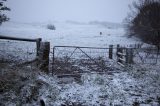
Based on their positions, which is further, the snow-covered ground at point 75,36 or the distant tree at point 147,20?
the snow-covered ground at point 75,36

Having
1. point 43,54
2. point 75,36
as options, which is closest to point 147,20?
point 75,36

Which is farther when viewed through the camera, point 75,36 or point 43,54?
point 75,36

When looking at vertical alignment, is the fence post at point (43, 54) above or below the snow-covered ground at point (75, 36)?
below

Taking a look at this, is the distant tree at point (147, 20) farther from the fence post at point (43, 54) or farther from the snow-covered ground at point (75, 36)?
the fence post at point (43, 54)

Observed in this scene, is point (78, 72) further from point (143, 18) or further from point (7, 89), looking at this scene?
point (143, 18)

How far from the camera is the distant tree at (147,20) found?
2494 cm

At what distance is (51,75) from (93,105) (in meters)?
3.66

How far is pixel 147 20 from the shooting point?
26.4m

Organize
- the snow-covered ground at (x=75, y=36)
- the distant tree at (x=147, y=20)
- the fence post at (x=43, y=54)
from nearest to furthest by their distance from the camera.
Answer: the fence post at (x=43, y=54), the distant tree at (x=147, y=20), the snow-covered ground at (x=75, y=36)

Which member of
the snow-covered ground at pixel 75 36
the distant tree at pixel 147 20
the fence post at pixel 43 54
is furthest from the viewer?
the snow-covered ground at pixel 75 36

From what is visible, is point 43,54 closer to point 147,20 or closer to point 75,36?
point 147,20

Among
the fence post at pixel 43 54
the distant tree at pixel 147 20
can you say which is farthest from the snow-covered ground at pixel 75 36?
the fence post at pixel 43 54

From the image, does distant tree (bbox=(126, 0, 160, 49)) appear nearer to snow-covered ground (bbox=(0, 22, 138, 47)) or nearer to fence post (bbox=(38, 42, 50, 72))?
snow-covered ground (bbox=(0, 22, 138, 47))

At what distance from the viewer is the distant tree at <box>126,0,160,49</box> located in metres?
24.9
